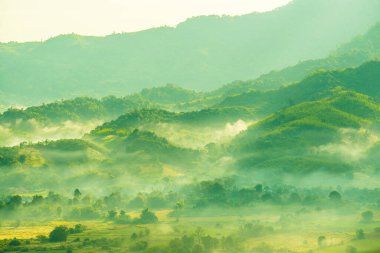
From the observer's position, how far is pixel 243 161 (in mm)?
Answer: 186625

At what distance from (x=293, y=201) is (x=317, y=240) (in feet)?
121

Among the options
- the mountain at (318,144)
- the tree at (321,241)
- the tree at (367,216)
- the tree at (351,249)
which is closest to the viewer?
the tree at (351,249)

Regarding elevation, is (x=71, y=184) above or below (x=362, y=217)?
above

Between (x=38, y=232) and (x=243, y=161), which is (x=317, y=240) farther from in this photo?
(x=243, y=161)

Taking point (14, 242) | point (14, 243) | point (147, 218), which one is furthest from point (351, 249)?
point (14, 242)

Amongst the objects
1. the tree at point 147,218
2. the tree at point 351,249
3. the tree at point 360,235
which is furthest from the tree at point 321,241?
the tree at point 147,218

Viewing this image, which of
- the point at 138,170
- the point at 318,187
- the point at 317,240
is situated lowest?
the point at 317,240

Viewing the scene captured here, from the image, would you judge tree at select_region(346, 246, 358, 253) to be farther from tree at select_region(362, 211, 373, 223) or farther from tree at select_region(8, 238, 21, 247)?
tree at select_region(8, 238, 21, 247)

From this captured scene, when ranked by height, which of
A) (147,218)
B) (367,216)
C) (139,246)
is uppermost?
(147,218)

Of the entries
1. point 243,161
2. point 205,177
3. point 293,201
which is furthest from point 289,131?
point 293,201

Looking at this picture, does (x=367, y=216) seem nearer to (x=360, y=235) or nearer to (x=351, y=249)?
(x=360, y=235)

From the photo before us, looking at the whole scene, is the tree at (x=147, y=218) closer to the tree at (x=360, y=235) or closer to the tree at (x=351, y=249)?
the tree at (x=360, y=235)

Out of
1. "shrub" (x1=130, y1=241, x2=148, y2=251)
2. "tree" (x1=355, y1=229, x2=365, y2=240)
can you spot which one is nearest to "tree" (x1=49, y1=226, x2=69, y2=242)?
"shrub" (x1=130, y1=241, x2=148, y2=251)

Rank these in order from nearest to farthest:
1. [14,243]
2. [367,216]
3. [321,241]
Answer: [321,241] < [14,243] < [367,216]
